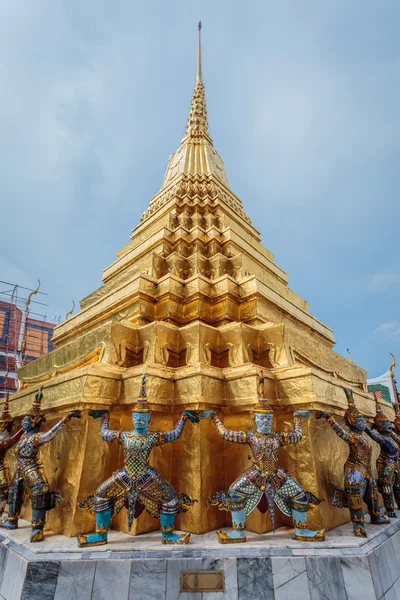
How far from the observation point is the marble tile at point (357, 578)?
3326mm

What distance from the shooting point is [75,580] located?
11.2 ft

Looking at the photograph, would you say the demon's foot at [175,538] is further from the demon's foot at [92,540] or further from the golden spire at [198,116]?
the golden spire at [198,116]

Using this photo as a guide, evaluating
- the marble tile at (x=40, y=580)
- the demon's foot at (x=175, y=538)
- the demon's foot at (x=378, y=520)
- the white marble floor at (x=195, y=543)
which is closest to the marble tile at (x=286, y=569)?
the white marble floor at (x=195, y=543)

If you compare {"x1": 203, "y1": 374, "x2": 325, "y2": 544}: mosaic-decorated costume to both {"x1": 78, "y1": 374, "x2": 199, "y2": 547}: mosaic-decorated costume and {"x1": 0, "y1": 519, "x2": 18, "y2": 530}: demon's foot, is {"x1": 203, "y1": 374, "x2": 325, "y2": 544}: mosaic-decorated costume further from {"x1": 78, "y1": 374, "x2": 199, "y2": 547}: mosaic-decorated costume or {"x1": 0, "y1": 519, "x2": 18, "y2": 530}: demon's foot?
{"x1": 0, "y1": 519, "x2": 18, "y2": 530}: demon's foot

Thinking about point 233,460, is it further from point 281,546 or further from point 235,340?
point 235,340

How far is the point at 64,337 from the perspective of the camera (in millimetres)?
9609

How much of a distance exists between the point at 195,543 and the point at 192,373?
212 centimetres

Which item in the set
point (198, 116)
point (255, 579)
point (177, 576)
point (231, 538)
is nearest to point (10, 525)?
point (177, 576)

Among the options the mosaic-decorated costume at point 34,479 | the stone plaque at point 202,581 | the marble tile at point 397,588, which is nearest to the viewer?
the stone plaque at point 202,581

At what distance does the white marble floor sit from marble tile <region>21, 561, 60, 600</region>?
0.17 m

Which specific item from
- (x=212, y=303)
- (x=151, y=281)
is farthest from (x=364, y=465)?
(x=151, y=281)

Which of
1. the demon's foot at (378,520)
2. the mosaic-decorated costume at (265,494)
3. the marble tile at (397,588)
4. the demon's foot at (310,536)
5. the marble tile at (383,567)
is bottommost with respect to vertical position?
the marble tile at (397,588)

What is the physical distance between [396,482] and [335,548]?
123 inches

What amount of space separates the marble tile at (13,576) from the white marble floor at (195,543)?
0.14m
